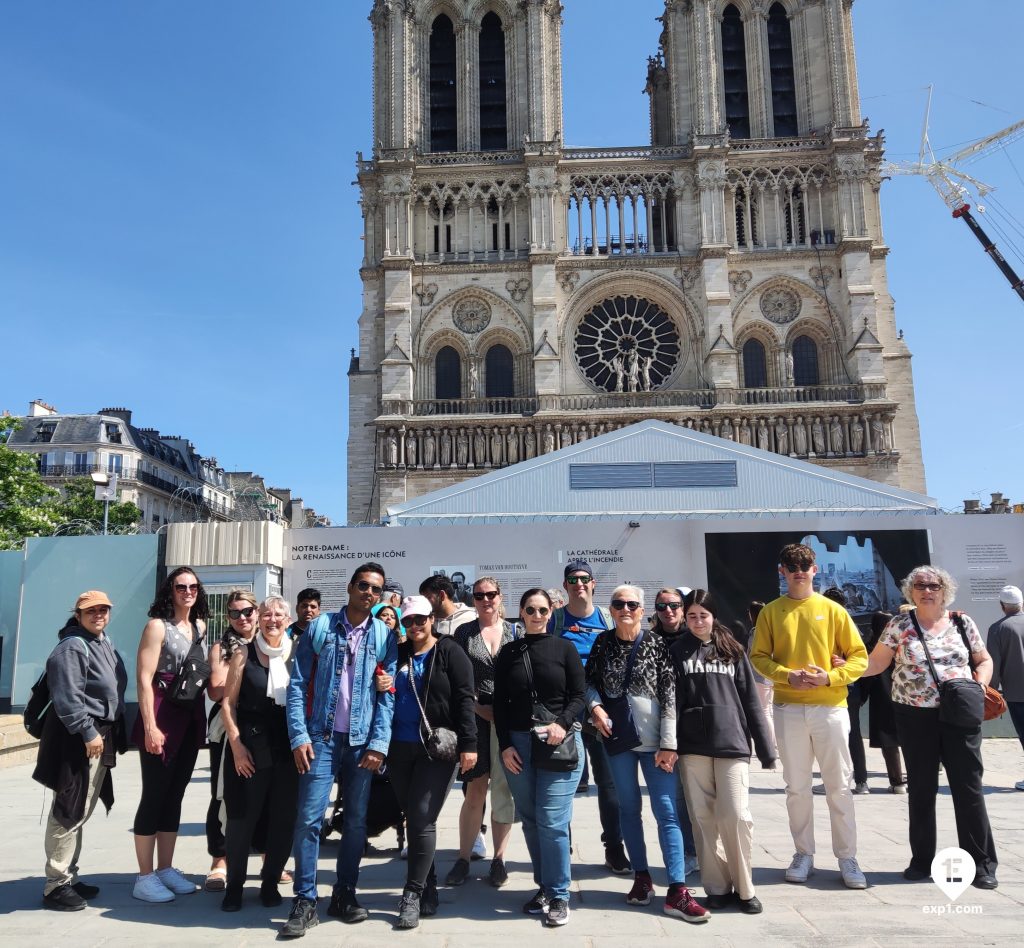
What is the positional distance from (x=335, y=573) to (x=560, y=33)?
30.5 meters

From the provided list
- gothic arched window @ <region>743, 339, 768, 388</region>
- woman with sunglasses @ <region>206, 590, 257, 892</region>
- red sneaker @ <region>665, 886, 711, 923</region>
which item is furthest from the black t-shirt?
gothic arched window @ <region>743, 339, 768, 388</region>

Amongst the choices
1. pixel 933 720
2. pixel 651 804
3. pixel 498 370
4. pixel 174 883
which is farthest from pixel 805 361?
pixel 174 883

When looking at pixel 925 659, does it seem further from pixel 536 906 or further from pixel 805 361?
pixel 805 361

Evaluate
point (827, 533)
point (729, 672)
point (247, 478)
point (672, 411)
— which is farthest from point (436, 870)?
point (247, 478)

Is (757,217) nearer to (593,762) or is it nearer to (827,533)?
(827,533)

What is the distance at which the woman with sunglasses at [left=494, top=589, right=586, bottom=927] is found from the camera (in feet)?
15.9

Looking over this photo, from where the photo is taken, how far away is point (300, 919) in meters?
4.57

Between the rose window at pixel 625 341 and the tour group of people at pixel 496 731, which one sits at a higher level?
the rose window at pixel 625 341

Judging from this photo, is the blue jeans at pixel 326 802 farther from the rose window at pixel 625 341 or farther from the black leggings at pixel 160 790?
the rose window at pixel 625 341

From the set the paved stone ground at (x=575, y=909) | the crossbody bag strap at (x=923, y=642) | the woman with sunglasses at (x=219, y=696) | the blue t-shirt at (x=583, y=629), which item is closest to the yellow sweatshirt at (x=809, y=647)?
the crossbody bag strap at (x=923, y=642)

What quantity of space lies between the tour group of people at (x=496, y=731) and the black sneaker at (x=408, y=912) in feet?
0.03

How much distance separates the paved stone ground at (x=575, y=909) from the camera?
451 cm

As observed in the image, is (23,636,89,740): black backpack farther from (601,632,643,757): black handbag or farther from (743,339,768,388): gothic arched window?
(743,339,768,388): gothic arched window

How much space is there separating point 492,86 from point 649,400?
1506cm
